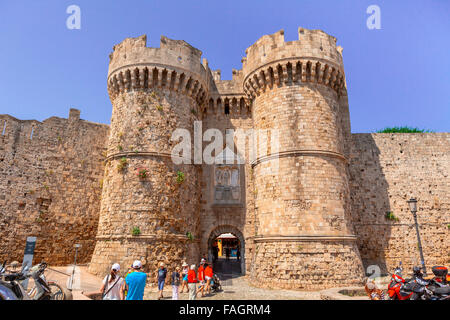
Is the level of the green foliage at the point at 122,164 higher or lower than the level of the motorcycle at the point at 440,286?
higher

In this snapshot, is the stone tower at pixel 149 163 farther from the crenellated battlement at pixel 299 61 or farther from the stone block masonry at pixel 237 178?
the crenellated battlement at pixel 299 61

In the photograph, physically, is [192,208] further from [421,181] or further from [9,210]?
[421,181]

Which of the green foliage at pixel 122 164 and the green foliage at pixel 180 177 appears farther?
the green foliage at pixel 180 177

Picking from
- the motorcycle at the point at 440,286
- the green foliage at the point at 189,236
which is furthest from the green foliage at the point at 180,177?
the motorcycle at the point at 440,286

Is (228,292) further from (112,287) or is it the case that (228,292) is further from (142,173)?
(112,287)

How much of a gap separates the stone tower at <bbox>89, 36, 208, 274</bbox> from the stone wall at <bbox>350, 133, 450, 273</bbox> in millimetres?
8495

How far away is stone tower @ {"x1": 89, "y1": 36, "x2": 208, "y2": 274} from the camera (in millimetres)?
11291

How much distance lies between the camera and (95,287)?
A: 9.30 metres

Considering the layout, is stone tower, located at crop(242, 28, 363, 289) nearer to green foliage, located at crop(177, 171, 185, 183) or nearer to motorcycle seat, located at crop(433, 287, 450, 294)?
green foliage, located at crop(177, 171, 185, 183)

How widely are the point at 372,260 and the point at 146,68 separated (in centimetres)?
1409

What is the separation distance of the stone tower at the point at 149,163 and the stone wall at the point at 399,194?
8.50 meters

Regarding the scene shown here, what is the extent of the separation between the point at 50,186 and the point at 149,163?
521 centimetres

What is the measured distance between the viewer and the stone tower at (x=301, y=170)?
34.4 ft

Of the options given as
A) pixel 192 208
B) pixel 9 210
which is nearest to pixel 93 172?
pixel 9 210
